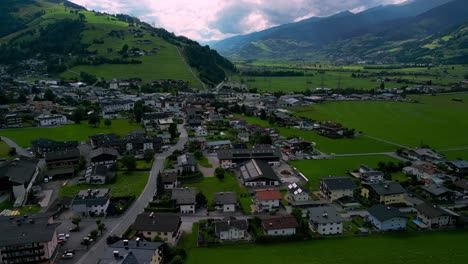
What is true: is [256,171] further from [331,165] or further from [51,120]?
[51,120]

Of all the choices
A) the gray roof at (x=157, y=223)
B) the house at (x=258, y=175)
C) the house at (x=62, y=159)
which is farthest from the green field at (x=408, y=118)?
the house at (x=62, y=159)

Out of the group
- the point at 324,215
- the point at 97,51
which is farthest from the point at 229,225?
the point at 97,51

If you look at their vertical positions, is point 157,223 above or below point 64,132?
below

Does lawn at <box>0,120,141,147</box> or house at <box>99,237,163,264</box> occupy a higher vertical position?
lawn at <box>0,120,141,147</box>

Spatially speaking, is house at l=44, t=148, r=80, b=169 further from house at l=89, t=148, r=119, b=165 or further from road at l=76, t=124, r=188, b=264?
road at l=76, t=124, r=188, b=264

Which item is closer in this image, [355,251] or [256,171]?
[355,251]

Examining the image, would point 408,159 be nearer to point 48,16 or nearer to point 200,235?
point 200,235

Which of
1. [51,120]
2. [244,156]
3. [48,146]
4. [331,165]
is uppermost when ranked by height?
[51,120]

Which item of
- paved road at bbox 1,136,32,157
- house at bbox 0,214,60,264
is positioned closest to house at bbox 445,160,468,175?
house at bbox 0,214,60,264
